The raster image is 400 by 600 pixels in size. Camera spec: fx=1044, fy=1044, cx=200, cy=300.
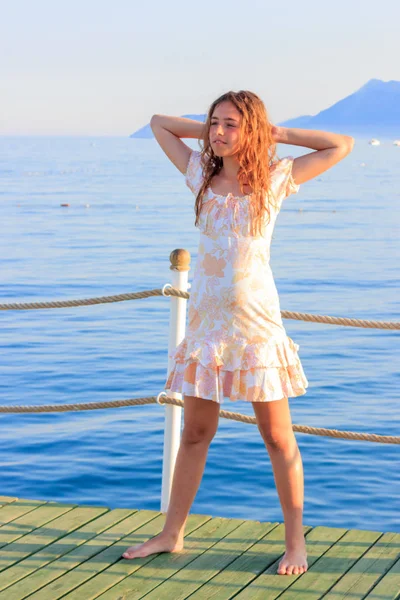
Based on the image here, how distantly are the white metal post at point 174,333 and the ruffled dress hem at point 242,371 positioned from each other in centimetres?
69

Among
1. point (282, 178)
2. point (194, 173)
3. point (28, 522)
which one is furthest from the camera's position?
point (28, 522)

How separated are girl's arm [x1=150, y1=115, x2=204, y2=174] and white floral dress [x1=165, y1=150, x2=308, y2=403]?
0.89ft

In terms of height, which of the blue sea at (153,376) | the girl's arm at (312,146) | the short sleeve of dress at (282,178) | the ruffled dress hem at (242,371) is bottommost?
the blue sea at (153,376)

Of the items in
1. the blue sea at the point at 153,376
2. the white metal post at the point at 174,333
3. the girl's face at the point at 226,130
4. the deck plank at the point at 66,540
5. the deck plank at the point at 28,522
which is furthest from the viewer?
the blue sea at the point at 153,376

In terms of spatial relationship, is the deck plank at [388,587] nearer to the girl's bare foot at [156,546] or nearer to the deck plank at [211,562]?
the deck plank at [211,562]

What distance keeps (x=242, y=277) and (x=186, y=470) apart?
0.84 m

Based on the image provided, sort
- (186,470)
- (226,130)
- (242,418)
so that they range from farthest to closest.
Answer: (242,418)
(186,470)
(226,130)

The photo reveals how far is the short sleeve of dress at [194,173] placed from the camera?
3980 millimetres

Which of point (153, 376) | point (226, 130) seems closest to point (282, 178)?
point (226, 130)

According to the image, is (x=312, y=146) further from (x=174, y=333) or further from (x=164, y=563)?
(x=164, y=563)

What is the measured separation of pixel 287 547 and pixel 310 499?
16.7ft

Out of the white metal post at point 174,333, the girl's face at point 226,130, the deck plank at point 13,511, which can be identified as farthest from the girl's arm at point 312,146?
the deck plank at point 13,511

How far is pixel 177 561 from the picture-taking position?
4164mm

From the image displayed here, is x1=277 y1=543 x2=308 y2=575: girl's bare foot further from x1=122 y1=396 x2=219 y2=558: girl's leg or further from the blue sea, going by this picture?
the blue sea
